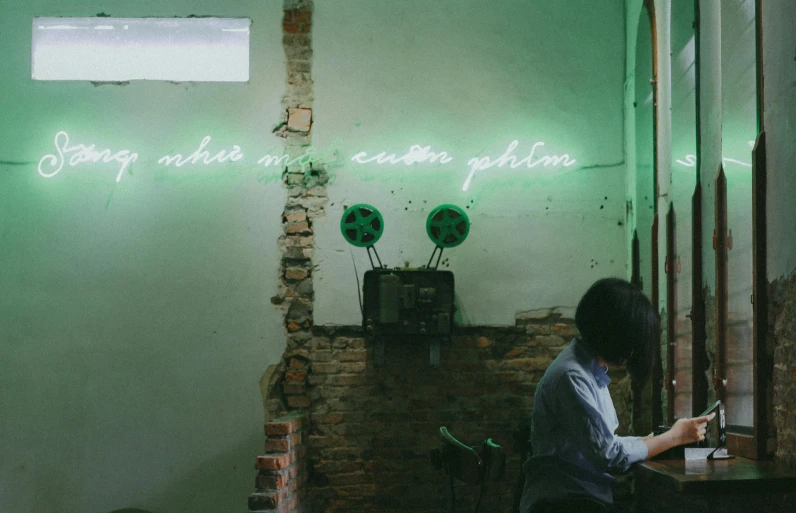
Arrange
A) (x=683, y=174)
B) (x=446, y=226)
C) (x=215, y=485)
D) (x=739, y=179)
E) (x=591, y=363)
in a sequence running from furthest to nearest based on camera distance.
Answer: (x=215, y=485)
(x=446, y=226)
(x=683, y=174)
(x=739, y=179)
(x=591, y=363)

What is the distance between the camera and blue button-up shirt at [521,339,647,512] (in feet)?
7.84

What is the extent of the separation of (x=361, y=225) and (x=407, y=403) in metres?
1.12

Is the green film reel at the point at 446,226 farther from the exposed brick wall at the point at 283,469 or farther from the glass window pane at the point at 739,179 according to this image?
the glass window pane at the point at 739,179

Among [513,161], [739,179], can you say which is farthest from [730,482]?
[513,161]

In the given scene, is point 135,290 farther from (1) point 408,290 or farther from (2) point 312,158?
(1) point 408,290

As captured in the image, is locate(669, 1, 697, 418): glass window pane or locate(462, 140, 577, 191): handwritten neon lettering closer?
locate(669, 1, 697, 418): glass window pane

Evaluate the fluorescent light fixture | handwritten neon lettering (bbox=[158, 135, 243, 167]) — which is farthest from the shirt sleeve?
the fluorescent light fixture

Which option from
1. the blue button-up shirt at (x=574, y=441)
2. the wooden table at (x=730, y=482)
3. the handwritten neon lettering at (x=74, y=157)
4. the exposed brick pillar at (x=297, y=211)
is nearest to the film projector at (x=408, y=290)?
the exposed brick pillar at (x=297, y=211)

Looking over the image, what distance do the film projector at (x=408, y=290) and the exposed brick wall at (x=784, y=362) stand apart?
88.8 inches

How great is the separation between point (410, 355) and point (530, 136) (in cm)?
152

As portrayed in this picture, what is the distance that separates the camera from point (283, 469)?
436cm

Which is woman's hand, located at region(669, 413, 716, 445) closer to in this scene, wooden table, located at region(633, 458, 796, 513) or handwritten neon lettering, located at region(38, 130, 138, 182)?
wooden table, located at region(633, 458, 796, 513)

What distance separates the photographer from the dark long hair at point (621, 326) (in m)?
2.48

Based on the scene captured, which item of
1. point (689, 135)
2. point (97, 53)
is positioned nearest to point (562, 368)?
point (689, 135)
